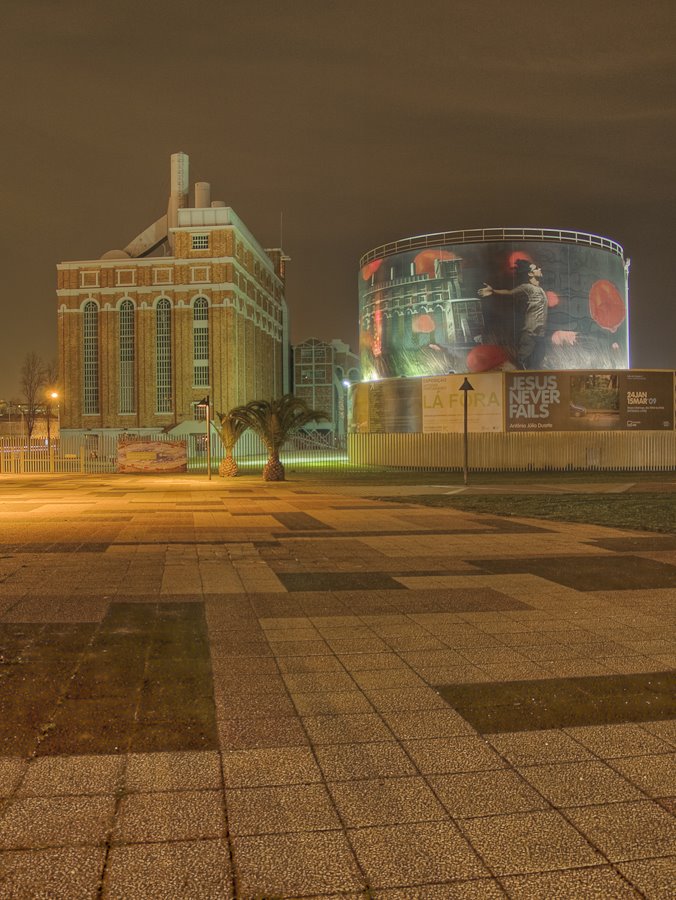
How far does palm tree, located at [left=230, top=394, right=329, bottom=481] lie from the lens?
32375 millimetres

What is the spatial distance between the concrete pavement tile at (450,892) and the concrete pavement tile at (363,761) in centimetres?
94

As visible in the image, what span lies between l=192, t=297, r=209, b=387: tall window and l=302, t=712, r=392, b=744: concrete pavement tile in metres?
64.4

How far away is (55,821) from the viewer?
3279 mm

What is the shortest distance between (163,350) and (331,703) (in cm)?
6640

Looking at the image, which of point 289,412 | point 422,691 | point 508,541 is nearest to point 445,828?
point 422,691

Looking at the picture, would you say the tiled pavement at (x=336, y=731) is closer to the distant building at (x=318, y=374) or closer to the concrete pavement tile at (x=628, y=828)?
the concrete pavement tile at (x=628, y=828)

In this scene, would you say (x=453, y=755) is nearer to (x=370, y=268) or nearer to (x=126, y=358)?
(x=370, y=268)

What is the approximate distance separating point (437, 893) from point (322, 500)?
19.3 metres

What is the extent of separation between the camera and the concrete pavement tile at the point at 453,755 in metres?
3.88

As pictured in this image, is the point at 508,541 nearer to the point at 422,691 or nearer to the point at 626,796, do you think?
the point at 422,691

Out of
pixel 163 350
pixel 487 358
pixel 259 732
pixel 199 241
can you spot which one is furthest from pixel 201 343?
pixel 259 732

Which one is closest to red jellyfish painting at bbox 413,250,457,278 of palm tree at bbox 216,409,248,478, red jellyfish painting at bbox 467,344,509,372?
red jellyfish painting at bbox 467,344,509,372

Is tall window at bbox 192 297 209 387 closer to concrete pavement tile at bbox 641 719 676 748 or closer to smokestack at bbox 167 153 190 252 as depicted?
smokestack at bbox 167 153 190 252

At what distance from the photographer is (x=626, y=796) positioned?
3.57 m
